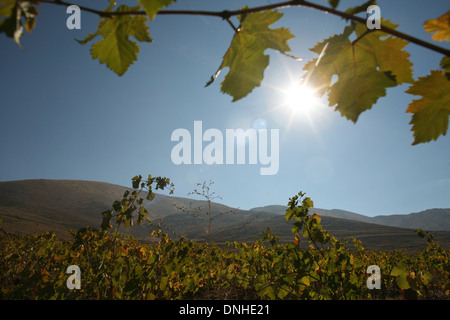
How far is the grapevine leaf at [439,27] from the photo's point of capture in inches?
16.8

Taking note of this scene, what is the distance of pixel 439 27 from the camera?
443 mm

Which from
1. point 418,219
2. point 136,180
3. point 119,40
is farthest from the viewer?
point 418,219

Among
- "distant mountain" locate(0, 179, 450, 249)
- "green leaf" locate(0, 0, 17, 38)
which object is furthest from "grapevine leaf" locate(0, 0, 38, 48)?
"distant mountain" locate(0, 179, 450, 249)

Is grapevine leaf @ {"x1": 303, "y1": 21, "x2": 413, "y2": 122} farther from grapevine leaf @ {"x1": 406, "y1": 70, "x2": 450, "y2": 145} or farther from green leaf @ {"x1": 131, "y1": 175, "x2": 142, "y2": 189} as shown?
green leaf @ {"x1": 131, "y1": 175, "x2": 142, "y2": 189}

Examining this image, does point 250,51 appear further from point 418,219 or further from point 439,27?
point 418,219

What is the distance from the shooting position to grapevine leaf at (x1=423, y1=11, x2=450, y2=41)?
0.43 meters

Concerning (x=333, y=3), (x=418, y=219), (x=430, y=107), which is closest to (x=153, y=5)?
(x=333, y=3)

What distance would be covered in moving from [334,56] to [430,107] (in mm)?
265

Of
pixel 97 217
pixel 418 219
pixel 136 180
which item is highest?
pixel 136 180

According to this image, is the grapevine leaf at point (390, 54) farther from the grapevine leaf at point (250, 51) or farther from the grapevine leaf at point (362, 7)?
the grapevine leaf at point (250, 51)

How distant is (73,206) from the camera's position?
73188 millimetres

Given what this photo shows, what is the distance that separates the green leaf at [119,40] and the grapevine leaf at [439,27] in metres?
0.66
